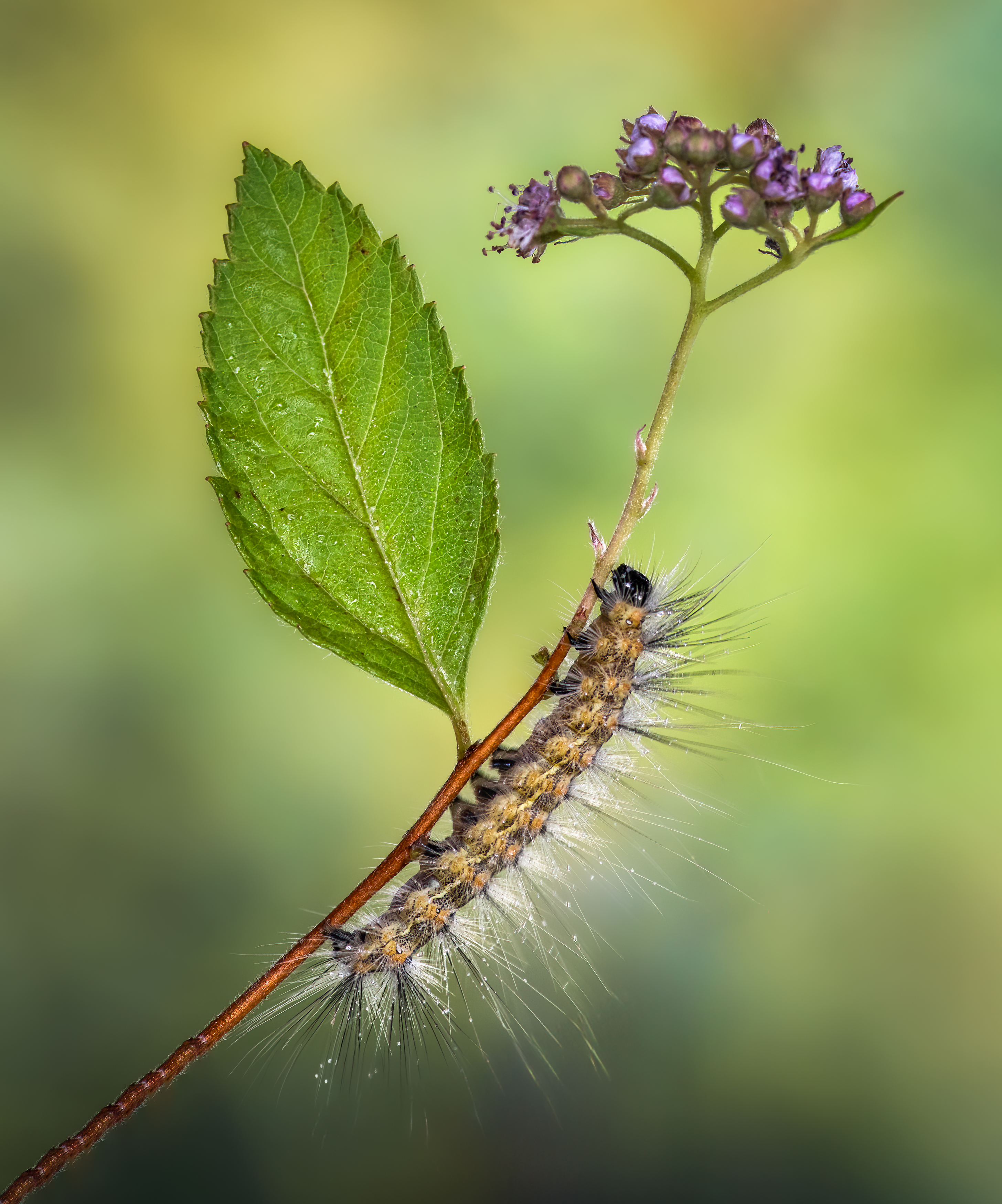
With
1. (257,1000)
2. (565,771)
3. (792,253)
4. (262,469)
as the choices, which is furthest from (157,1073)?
(792,253)

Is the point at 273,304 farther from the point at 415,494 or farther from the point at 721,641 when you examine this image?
the point at 721,641

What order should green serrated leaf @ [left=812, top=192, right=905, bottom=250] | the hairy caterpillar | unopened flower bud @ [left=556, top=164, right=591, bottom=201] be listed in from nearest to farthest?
green serrated leaf @ [left=812, top=192, right=905, bottom=250], unopened flower bud @ [left=556, top=164, right=591, bottom=201], the hairy caterpillar

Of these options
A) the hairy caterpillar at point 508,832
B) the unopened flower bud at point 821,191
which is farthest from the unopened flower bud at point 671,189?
the hairy caterpillar at point 508,832

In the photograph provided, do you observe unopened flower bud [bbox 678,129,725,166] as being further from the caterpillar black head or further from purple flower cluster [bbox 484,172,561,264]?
the caterpillar black head

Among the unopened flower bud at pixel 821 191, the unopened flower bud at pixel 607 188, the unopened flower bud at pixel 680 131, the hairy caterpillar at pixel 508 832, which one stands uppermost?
the unopened flower bud at pixel 821 191

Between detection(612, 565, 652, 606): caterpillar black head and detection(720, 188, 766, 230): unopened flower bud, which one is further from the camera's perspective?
detection(612, 565, 652, 606): caterpillar black head

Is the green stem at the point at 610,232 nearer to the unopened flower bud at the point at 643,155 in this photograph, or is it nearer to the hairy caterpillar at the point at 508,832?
the unopened flower bud at the point at 643,155

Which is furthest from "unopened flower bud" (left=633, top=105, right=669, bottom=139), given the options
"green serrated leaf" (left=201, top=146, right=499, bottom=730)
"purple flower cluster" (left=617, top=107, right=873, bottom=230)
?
"green serrated leaf" (left=201, top=146, right=499, bottom=730)
